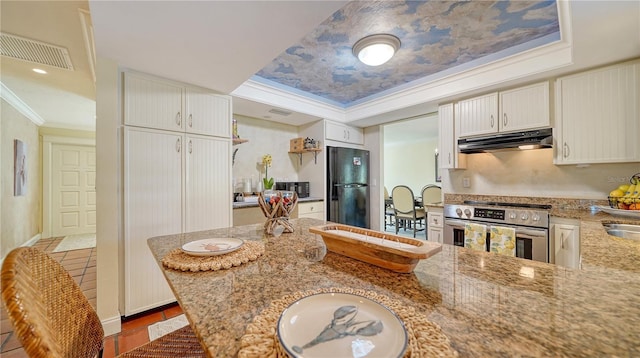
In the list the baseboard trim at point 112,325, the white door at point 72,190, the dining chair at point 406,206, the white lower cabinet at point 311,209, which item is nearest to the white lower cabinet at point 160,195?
the baseboard trim at point 112,325

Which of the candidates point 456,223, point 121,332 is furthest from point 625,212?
point 121,332

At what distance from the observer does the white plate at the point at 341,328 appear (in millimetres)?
386

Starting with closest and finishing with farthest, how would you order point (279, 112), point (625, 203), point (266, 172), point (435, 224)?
point (625, 203) → point (435, 224) → point (279, 112) → point (266, 172)

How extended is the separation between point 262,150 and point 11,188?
3433 mm

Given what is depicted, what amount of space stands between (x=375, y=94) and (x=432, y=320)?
3322mm

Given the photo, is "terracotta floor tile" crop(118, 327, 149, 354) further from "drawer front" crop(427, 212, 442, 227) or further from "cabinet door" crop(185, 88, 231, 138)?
"drawer front" crop(427, 212, 442, 227)

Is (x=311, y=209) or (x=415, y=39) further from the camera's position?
(x=311, y=209)

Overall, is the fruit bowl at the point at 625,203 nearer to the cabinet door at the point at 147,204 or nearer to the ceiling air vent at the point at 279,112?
the ceiling air vent at the point at 279,112

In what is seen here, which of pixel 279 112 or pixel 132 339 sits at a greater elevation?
pixel 279 112

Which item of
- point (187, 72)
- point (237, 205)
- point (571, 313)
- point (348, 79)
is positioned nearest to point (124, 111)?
point (187, 72)

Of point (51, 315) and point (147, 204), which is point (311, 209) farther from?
point (51, 315)

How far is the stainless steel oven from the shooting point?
6.70 ft

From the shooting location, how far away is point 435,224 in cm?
281

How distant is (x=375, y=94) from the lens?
3.44 meters
